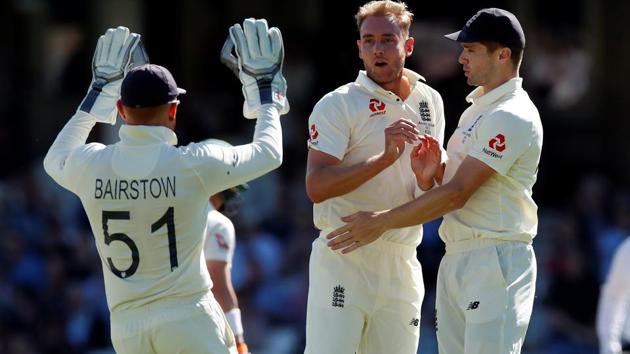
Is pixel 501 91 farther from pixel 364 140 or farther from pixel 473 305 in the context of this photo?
pixel 473 305

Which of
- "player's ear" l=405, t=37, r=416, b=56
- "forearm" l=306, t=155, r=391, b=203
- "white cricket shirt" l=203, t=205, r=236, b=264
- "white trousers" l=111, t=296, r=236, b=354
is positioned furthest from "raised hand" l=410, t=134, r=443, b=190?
"white cricket shirt" l=203, t=205, r=236, b=264

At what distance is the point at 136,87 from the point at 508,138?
1724mm

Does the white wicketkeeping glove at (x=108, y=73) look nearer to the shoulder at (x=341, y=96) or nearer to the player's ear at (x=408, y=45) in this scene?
the shoulder at (x=341, y=96)

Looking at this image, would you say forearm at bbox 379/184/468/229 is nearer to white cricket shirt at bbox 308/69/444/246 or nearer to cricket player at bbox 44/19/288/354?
white cricket shirt at bbox 308/69/444/246

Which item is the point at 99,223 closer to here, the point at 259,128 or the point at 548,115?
the point at 259,128

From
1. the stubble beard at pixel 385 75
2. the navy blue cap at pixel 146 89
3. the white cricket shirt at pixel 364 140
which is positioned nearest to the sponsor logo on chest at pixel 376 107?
the white cricket shirt at pixel 364 140

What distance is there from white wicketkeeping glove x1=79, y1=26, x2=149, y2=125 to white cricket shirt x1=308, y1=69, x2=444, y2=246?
3.15 feet

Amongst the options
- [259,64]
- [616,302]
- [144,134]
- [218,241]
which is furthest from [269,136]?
[616,302]

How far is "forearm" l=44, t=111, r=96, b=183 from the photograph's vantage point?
672cm

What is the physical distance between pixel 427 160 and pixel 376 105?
0.41 meters

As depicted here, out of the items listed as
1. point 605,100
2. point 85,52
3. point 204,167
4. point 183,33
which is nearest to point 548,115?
point 605,100

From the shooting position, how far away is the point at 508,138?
6.88 meters

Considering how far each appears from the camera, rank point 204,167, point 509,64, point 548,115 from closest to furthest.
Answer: point 204,167 < point 509,64 < point 548,115

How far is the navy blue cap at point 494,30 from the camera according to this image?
698cm
